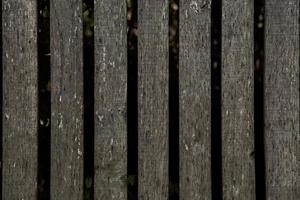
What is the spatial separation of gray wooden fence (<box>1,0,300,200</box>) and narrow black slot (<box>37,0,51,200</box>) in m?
Result: 0.11

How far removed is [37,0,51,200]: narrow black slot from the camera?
9.35 feet

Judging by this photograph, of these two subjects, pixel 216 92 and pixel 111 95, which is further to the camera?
pixel 216 92

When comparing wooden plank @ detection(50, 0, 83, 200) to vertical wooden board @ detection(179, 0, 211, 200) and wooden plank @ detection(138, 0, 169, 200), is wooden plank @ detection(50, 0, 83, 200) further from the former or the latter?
vertical wooden board @ detection(179, 0, 211, 200)

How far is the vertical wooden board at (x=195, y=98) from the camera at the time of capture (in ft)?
8.87

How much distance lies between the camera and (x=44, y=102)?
2.87m

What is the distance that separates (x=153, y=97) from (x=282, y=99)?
51 centimetres

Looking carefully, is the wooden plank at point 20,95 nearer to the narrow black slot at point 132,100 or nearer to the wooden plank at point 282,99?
the narrow black slot at point 132,100

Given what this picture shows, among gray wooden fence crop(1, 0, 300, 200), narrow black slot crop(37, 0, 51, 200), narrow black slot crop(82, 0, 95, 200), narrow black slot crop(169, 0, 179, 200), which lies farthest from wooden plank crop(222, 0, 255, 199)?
narrow black slot crop(37, 0, 51, 200)

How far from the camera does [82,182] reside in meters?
2.77

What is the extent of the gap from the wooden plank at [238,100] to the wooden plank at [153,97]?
0.23 metres

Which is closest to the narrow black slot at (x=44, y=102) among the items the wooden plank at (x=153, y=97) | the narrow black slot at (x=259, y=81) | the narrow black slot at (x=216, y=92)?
the wooden plank at (x=153, y=97)

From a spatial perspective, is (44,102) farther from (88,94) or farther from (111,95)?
(111,95)

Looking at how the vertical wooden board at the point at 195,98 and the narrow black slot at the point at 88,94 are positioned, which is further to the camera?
the narrow black slot at the point at 88,94

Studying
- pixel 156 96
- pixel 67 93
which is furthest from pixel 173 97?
pixel 67 93
